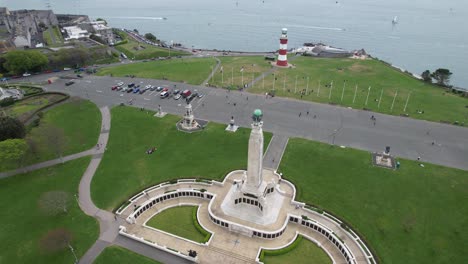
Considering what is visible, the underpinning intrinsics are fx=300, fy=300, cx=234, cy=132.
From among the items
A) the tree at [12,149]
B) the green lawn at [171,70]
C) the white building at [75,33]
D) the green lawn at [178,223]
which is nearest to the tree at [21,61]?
the green lawn at [171,70]

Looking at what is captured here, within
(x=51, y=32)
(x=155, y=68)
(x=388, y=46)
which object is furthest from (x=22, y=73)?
(x=388, y=46)

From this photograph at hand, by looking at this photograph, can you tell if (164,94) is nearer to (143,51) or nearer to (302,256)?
(143,51)

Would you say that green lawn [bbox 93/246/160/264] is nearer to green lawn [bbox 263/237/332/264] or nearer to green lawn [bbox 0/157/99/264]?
green lawn [bbox 0/157/99/264]

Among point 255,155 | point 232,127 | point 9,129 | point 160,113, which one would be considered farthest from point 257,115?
point 9,129

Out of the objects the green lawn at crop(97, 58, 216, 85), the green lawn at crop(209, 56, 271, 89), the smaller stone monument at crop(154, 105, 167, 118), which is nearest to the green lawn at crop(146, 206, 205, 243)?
the smaller stone monument at crop(154, 105, 167, 118)

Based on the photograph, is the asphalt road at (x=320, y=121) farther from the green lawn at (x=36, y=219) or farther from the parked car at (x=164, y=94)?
the green lawn at (x=36, y=219)

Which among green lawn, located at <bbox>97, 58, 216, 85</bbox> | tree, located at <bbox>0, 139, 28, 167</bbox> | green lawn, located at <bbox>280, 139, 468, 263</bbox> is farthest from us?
green lawn, located at <bbox>97, 58, 216, 85</bbox>
